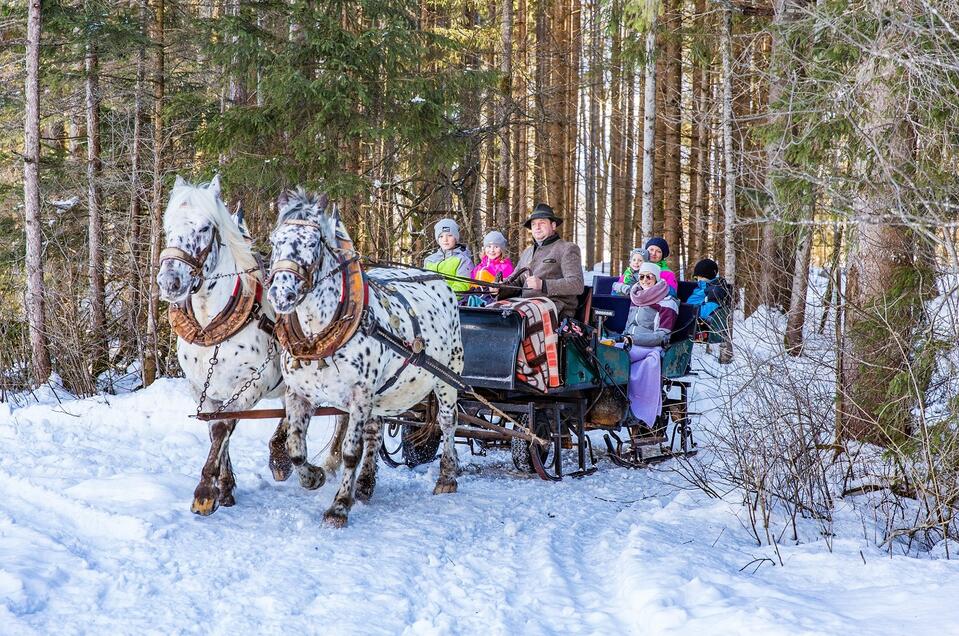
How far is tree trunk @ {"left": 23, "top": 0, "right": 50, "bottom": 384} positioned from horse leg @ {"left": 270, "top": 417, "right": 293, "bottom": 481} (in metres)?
5.65

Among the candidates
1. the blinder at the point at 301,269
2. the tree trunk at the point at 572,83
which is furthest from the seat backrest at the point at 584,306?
Answer: the tree trunk at the point at 572,83

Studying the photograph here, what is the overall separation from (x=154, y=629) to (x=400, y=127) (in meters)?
8.63

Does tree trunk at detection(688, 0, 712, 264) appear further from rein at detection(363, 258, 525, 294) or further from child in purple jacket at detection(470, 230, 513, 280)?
rein at detection(363, 258, 525, 294)

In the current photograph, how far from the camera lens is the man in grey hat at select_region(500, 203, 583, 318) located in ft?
23.6

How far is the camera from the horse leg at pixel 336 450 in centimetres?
642

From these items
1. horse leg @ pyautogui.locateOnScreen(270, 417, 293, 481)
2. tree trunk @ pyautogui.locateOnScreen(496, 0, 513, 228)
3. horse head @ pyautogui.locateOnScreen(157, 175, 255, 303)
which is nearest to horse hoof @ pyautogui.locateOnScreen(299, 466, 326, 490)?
horse leg @ pyautogui.locateOnScreen(270, 417, 293, 481)

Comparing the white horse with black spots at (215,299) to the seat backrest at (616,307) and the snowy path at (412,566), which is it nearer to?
the snowy path at (412,566)

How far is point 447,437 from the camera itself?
6.54 metres

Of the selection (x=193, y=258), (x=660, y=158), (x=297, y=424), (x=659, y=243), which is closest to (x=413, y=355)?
(x=297, y=424)

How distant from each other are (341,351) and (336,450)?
5.20ft

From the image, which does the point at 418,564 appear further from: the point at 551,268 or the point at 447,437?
the point at 551,268

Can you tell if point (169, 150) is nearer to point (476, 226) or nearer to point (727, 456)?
point (476, 226)

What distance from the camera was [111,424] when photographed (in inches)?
322

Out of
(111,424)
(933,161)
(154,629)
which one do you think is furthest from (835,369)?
(111,424)
